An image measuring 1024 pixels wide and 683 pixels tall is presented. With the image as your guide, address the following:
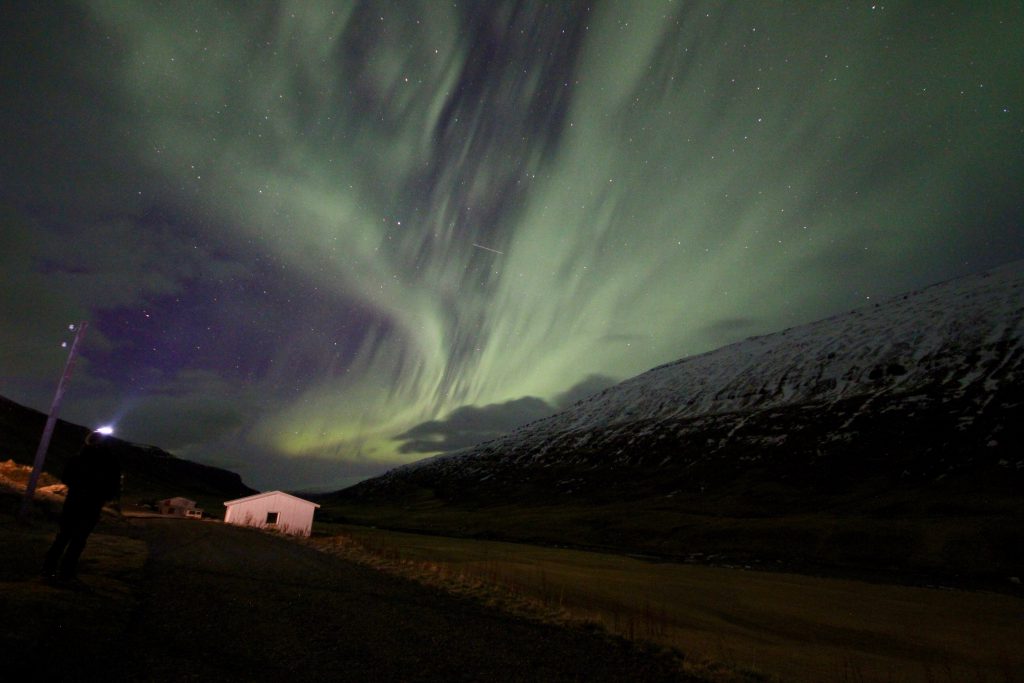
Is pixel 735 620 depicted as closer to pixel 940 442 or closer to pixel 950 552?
pixel 950 552

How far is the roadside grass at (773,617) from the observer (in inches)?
492

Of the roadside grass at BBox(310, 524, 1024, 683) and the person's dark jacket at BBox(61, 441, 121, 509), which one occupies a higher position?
the person's dark jacket at BBox(61, 441, 121, 509)

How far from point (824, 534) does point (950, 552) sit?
11149mm

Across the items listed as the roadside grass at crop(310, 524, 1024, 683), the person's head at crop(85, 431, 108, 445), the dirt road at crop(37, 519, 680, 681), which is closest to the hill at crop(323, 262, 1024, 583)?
the roadside grass at crop(310, 524, 1024, 683)

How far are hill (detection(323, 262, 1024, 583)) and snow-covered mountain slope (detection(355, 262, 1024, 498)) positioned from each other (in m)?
0.56

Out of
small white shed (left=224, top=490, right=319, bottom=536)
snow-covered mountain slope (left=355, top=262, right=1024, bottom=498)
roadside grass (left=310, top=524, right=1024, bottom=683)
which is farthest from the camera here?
snow-covered mountain slope (left=355, top=262, right=1024, bottom=498)

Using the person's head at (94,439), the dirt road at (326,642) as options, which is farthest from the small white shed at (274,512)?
the person's head at (94,439)

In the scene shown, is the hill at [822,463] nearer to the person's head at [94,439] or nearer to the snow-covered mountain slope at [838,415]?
the snow-covered mountain slope at [838,415]

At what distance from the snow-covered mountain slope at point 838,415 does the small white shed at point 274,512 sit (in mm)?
76352

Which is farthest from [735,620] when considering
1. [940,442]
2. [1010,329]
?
[1010,329]

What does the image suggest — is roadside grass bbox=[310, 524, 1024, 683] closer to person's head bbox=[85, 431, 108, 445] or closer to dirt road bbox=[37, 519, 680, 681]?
dirt road bbox=[37, 519, 680, 681]

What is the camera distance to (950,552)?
4753cm

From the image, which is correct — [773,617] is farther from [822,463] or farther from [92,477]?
[822,463]

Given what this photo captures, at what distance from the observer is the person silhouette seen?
8.14 m
